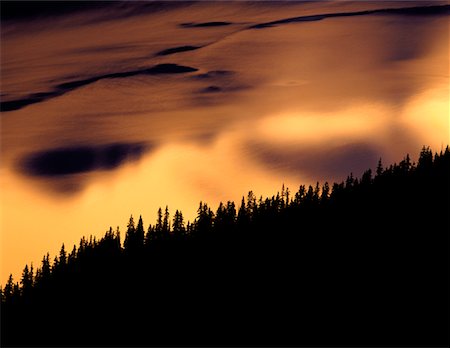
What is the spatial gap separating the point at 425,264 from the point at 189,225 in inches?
730

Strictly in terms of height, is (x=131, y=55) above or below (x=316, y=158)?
above

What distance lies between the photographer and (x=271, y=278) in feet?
197

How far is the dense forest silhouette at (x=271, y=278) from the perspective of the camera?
180 ft

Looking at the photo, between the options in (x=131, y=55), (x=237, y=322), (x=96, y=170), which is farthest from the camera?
(x=131, y=55)

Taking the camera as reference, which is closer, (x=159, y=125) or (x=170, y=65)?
(x=159, y=125)

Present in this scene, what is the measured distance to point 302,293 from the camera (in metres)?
57.7

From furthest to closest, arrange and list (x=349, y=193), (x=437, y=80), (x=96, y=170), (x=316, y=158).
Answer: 1. (x=437, y=80)
2. (x=96, y=170)
3. (x=316, y=158)
4. (x=349, y=193)

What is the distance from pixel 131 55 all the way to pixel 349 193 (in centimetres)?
12691

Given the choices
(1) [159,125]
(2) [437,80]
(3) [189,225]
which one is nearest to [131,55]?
(1) [159,125]

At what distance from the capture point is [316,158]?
126m

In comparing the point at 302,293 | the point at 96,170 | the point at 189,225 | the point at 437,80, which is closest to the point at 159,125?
the point at 96,170

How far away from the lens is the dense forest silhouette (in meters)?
54.9

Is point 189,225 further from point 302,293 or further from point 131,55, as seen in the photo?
point 131,55

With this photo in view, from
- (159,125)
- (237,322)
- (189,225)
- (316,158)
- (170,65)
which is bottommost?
(237,322)
